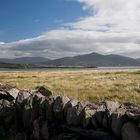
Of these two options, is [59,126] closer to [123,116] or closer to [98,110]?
[98,110]

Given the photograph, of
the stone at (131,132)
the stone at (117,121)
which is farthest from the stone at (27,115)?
the stone at (131,132)

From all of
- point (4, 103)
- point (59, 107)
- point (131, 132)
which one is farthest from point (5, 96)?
point (131, 132)

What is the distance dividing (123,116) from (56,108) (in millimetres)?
3205

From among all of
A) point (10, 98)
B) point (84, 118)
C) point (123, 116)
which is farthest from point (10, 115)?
point (123, 116)

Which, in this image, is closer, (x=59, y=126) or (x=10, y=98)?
(x=59, y=126)

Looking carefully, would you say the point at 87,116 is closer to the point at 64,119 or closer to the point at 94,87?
the point at 64,119

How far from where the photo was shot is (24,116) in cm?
1361

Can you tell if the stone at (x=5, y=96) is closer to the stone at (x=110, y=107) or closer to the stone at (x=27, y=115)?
the stone at (x=27, y=115)

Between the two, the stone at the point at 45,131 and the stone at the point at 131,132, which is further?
the stone at the point at 45,131

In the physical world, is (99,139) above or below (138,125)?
below

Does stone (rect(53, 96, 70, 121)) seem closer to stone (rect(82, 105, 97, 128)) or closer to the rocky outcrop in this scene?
the rocky outcrop

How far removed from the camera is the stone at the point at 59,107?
38.5 feet

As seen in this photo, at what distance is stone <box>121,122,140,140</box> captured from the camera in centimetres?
899

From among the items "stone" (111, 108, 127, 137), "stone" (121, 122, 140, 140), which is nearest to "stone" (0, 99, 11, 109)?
"stone" (111, 108, 127, 137)
